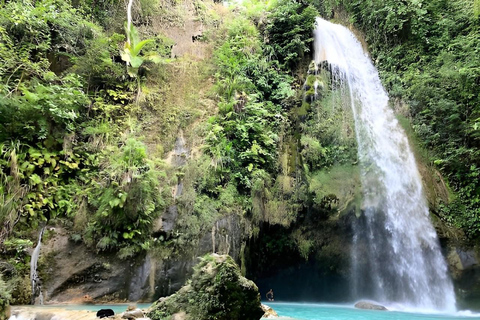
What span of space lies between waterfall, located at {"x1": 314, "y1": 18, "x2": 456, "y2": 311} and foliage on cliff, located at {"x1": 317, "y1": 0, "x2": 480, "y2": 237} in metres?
0.93

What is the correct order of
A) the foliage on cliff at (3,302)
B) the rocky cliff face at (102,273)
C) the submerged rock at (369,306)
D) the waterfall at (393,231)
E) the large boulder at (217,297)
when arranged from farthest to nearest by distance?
the waterfall at (393,231) → the submerged rock at (369,306) → the rocky cliff face at (102,273) → the foliage on cliff at (3,302) → the large boulder at (217,297)

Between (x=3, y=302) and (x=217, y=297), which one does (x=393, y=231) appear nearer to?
(x=217, y=297)

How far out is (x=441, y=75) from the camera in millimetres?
11812

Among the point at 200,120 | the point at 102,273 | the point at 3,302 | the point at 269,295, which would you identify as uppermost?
the point at 200,120

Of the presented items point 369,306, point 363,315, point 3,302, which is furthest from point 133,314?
point 369,306

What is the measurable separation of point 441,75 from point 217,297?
474 inches

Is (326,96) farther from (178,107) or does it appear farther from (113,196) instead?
(113,196)

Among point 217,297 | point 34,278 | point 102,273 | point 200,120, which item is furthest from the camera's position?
point 200,120

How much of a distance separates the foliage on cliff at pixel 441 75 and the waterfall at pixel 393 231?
934 mm

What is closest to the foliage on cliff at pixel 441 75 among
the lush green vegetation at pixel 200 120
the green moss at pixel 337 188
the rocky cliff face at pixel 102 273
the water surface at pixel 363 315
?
the lush green vegetation at pixel 200 120

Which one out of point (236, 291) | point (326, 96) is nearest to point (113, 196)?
point (236, 291)

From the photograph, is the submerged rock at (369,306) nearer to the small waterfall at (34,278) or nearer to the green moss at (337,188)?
the green moss at (337,188)

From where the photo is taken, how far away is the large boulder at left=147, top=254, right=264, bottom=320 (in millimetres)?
4301

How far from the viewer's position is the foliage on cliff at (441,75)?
34.1 ft
